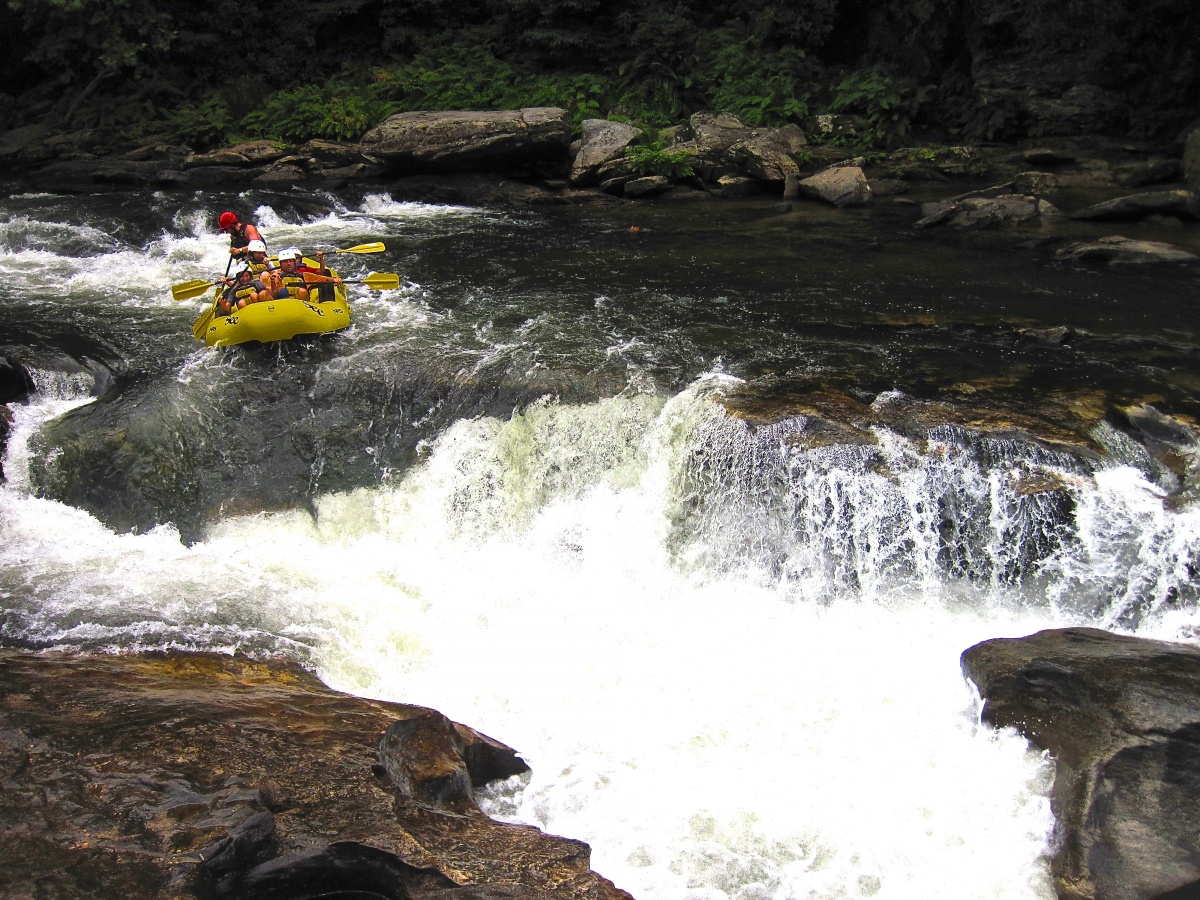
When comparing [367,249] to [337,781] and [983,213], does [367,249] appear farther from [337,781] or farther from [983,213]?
[983,213]

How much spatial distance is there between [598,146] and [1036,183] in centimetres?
650

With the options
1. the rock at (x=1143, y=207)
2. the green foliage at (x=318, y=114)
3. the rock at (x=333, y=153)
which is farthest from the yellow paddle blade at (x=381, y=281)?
the rock at (x=1143, y=207)

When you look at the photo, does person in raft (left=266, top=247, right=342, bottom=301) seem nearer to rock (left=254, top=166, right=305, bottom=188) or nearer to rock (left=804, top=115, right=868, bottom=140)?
rock (left=254, top=166, right=305, bottom=188)

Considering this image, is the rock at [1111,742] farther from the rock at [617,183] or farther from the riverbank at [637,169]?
the rock at [617,183]

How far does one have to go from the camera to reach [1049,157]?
1474 centimetres

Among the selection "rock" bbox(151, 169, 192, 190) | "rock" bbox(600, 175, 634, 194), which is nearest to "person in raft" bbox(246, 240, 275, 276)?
"rock" bbox(600, 175, 634, 194)

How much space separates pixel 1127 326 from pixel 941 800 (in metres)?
5.67

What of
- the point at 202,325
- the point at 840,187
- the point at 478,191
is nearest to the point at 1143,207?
the point at 840,187

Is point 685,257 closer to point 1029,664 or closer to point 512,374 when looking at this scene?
point 512,374

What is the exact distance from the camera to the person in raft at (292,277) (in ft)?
28.6

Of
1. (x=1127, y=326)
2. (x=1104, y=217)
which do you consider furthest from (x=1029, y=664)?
(x=1104, y=217)

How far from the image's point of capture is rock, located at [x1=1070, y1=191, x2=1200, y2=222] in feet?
40.4

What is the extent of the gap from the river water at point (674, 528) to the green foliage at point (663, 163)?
17.2 ft

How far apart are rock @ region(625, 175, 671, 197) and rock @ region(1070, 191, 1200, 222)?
570 cm
